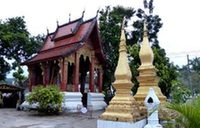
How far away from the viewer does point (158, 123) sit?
7488mm

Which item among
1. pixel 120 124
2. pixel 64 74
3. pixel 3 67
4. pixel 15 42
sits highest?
pixel 15 42

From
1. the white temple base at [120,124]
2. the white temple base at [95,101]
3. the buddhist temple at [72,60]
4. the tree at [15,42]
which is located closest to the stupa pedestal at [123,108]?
the white temple base at [120,124]

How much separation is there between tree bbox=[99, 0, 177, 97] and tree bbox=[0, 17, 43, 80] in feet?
26.5

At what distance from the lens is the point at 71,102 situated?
52.4 ft

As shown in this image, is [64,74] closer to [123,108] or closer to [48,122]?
[48,122]

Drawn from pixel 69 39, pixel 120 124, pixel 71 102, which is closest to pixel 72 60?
pixel 69 39

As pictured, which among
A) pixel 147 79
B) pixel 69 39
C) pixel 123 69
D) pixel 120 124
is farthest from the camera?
pixel 69 39

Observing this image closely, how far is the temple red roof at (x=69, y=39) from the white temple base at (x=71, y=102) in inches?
93.5

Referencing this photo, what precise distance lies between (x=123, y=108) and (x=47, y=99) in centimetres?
727

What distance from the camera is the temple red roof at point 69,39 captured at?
1679 cm

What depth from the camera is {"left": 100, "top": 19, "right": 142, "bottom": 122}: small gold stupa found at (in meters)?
7.66

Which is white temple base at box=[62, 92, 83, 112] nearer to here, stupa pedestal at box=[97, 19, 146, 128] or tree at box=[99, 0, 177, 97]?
tree at box=[99, 0, 177, 97]

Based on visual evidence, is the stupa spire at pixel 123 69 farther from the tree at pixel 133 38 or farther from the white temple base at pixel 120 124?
the tree at pixel 133 38

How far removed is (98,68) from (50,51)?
3471mm
